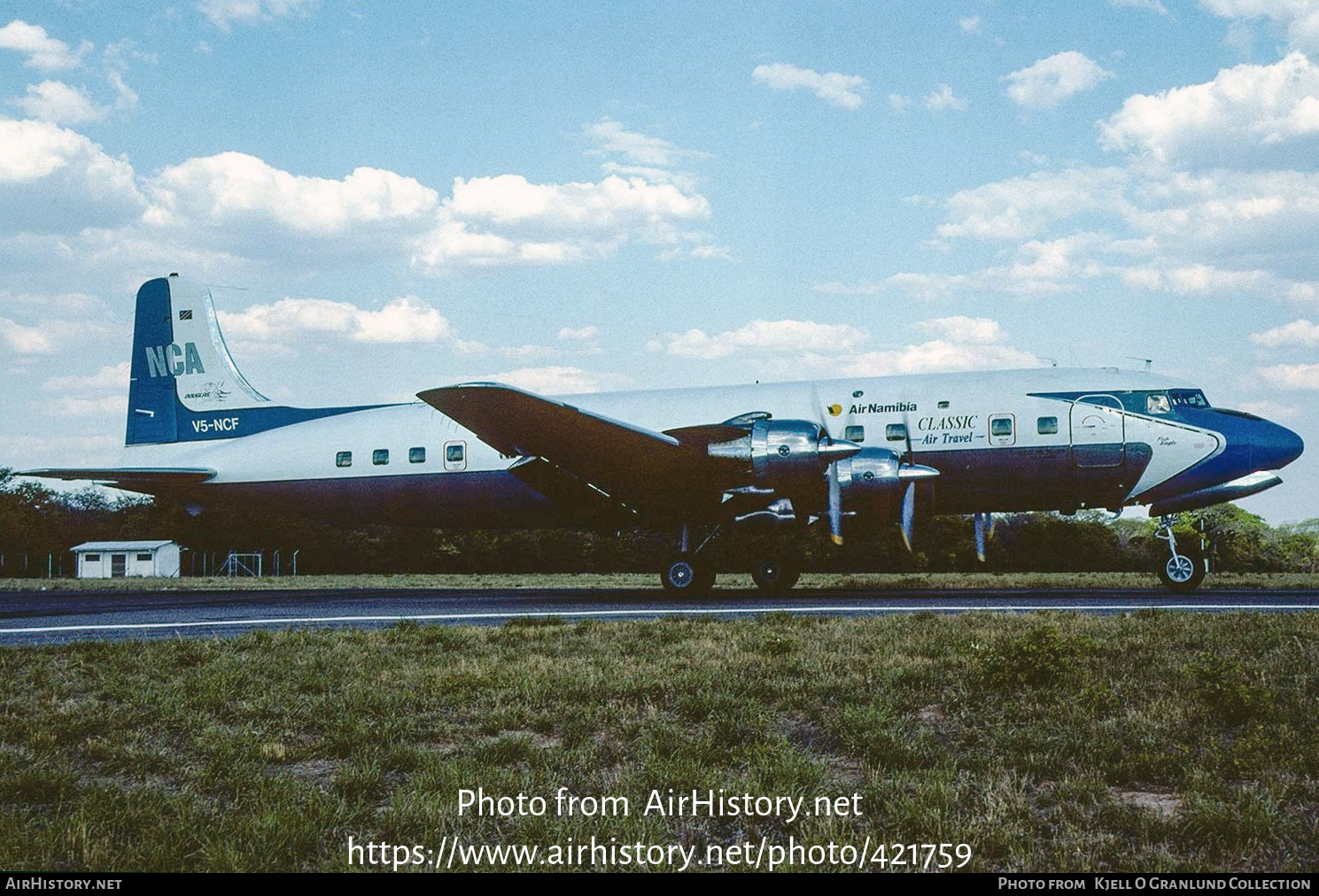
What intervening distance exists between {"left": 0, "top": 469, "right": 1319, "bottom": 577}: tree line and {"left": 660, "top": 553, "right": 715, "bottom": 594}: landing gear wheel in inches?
93.5

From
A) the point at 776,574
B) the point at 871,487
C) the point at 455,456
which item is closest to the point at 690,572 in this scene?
the point at 776,574

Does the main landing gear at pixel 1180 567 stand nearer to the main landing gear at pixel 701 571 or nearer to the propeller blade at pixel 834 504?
the propeller blade at pixel 834 504

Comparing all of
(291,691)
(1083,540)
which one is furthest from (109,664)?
(1083,540)

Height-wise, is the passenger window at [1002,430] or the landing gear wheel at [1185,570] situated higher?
the passenger window at [1002,430]

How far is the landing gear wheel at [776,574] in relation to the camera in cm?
2067

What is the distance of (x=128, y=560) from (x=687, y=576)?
58.5m

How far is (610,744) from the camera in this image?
6711 mm

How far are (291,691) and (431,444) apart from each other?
48.9ft

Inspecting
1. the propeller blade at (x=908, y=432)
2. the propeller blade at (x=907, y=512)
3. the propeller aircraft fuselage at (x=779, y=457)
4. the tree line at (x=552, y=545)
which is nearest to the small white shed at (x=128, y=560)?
the tree line at (x=552, y=545)

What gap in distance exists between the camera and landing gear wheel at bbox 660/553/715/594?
19.6 m

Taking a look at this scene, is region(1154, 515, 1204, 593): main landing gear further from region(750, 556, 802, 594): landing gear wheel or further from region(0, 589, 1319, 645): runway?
region(750, 556, 802, 594): landing gear wheel

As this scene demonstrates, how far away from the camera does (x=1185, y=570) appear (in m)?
20.0

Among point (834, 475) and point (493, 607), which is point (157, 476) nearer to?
point (493, 607)

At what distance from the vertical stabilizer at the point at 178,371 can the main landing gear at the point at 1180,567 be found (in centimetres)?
2264
